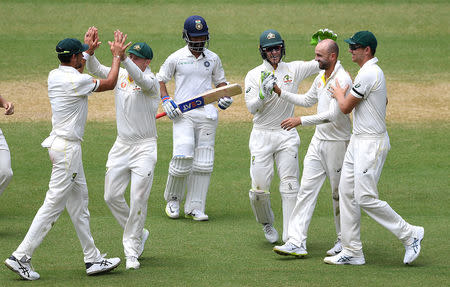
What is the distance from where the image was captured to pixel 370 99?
309 inches

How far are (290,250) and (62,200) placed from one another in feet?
7.40

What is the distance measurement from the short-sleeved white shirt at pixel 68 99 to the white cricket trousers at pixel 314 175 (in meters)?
2.30

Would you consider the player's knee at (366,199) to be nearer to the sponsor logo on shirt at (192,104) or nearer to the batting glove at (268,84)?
the batting glove at (268,84)

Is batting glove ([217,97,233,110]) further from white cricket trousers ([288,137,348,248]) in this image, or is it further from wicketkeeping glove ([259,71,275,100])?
white cricket trousers ([288,137,348,248])

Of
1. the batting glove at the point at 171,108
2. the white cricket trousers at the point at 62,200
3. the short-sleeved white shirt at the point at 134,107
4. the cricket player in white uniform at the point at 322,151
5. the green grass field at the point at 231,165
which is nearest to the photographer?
the white cricket trousers at the point at 62,200

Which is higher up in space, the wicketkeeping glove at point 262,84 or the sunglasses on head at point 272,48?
the sunglasses on head at point 272,48

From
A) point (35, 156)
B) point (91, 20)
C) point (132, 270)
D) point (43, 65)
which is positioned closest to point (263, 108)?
point (132, 270)

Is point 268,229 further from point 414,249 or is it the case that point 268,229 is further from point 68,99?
point 68,99

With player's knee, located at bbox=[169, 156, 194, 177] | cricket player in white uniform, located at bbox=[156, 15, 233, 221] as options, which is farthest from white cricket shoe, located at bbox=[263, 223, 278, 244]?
player's knee, located at bbox=[169, 156, 194, 177]

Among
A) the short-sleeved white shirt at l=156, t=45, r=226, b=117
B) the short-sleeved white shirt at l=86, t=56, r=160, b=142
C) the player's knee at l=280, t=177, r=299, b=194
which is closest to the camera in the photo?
the short-sleeved white shirt at l=86, t=56, r=160, b=142

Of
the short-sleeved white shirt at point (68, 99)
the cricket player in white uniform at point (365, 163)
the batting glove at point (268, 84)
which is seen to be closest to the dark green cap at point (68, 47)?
the short-sleeved white shirt at point (68, 99)

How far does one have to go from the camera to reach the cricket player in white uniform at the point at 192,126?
32.7 ft

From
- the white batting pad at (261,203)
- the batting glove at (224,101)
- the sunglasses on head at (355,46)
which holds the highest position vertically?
the sunglasses on head at (355,46)

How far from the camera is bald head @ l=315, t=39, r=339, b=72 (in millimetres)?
8266
